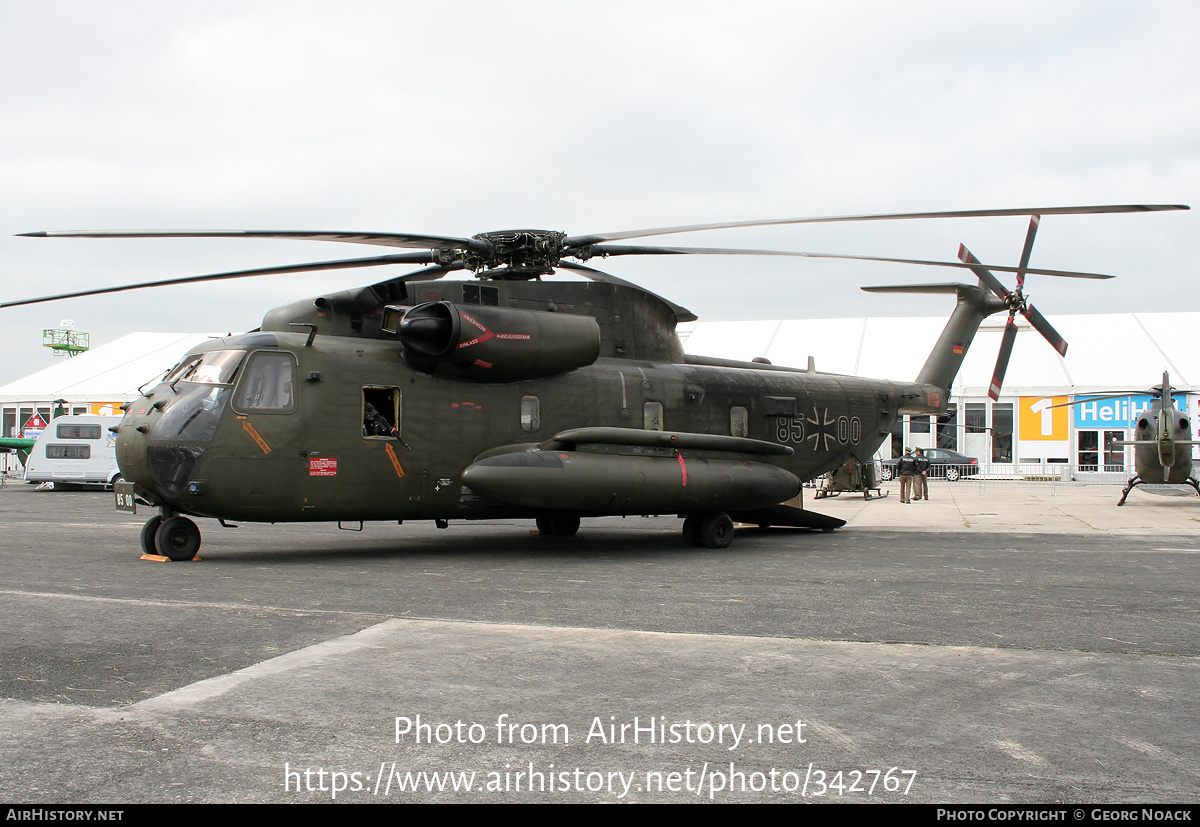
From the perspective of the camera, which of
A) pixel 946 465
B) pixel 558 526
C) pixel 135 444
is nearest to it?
pixel 135 444

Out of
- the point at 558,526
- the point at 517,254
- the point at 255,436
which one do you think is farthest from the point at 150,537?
the point at 558,526

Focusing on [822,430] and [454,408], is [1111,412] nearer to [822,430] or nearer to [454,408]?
[822,430]

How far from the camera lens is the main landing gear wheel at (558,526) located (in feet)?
50.1

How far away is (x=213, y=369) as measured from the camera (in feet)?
36.2

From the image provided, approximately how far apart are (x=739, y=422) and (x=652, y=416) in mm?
1855

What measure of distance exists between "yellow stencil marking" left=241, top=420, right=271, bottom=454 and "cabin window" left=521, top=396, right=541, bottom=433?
342 centimetres

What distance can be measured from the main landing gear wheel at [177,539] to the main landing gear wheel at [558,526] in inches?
230

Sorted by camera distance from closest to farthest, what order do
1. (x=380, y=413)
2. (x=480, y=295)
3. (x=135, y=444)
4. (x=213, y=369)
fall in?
(x=135, y=444) → (x=213, y=369) → (x=380, y=413) → (x=480, y=295)

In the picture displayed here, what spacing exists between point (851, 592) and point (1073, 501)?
68.4 feet

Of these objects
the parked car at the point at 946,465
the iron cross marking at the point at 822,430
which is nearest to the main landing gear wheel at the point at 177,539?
the iron cross marking at the point at 822,430

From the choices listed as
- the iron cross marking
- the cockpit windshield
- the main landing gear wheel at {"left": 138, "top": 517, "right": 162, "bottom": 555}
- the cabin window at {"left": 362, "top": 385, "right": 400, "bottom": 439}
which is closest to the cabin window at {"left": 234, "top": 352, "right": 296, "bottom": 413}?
the cockpit windshield

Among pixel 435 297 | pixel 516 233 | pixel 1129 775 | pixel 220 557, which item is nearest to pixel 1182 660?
pixel 1129 775

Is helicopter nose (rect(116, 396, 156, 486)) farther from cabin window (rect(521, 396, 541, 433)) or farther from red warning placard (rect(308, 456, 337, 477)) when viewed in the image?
cabin window (rect(521, 396, 541, 433))

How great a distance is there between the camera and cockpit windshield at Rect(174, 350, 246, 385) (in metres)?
10.9
